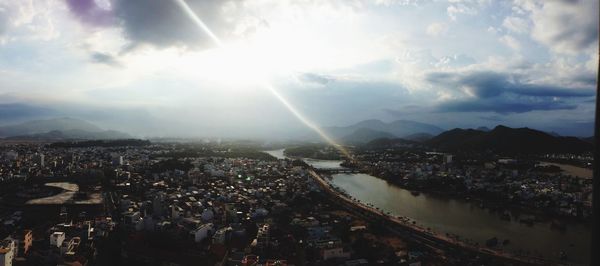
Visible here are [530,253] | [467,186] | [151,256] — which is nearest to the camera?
[151,256]

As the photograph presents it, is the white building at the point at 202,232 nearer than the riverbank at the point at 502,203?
Yes

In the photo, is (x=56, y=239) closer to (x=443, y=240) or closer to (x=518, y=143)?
(x=443, y=240)

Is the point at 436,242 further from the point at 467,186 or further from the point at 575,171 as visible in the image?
the point at 575,171

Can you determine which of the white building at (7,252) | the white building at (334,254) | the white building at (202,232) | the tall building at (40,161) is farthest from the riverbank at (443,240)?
the tall building at (40,161)

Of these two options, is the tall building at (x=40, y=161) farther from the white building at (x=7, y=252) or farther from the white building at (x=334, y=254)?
the white building at (x=334, y=254)

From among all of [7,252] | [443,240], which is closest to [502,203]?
[443,240]

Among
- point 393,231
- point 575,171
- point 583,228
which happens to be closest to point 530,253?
point 393,231
